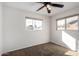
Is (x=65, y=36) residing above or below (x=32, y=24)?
below

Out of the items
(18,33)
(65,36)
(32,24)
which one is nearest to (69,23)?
(65,36)

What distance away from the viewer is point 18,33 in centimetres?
204

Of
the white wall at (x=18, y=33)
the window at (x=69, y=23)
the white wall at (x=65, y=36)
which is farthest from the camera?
the white wall at (x=65, y=36)

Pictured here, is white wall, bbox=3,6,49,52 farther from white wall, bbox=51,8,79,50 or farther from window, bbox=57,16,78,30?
window, bbox=57,16,78,30

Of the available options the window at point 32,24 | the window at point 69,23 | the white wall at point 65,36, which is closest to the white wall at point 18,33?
the window at point 32,24

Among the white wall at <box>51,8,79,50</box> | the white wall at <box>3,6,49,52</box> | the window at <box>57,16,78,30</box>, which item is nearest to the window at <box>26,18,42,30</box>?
the white wall at <box>3,6,49,52</box>

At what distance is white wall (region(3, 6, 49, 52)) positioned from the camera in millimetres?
1822

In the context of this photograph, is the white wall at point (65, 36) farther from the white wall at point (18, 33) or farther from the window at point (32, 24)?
the window at point (32, 24)

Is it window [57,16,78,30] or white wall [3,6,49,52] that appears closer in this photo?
white wall [3,6,49,52]

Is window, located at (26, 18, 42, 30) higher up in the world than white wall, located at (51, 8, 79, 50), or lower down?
higher up

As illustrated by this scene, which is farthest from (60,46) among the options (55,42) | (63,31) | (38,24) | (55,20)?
(38,24)

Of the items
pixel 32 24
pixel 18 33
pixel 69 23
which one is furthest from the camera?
pixel 69 23

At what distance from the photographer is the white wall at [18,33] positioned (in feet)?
5.98

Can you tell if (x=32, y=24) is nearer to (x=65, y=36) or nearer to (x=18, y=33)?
(x=18, y=33)
